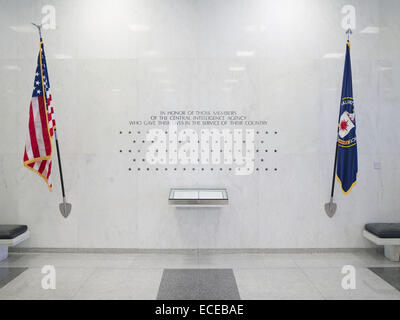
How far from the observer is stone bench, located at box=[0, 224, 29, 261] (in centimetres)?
439

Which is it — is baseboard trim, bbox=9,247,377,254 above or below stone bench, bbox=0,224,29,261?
below

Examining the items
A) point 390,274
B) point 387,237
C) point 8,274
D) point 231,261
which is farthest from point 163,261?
point 387,237

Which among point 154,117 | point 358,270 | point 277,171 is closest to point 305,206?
point 277,171

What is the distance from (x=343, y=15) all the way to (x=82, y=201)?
14.0 ft

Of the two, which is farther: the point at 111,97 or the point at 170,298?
the point at 111,97

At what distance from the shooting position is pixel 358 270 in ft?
13.6

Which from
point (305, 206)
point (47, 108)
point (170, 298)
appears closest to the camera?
point (170, 298)

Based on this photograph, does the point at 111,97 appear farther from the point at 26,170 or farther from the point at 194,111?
the point at 26,170

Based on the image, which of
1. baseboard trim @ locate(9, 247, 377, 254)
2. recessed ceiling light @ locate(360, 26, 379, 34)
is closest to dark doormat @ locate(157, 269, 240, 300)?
baseboard trim @ locate(9, 247, 377, 254)

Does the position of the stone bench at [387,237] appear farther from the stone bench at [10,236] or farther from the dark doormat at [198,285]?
the stone bench at [10,236]

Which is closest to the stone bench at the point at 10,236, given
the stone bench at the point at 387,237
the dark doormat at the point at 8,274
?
the dark doormat at the point at 8,274

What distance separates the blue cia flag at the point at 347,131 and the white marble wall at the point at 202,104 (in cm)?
19

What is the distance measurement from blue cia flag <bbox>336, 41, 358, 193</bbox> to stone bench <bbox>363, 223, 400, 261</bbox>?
58cm

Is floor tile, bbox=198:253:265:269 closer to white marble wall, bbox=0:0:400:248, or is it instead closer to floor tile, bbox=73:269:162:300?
white marble wall, bbox=0:0:400:248
